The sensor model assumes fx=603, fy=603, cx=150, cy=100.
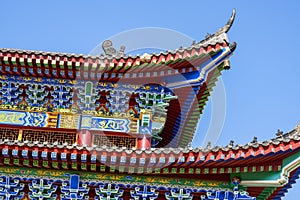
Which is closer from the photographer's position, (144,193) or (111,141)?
(144,193)

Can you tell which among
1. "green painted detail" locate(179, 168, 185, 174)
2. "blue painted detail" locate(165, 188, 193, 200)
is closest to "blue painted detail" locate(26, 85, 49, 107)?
"blue painted detail" locate(165, 188, 193, 200)

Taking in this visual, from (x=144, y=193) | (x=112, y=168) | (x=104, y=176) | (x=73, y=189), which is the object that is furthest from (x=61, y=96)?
(x=144, y=193)

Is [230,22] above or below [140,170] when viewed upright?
above

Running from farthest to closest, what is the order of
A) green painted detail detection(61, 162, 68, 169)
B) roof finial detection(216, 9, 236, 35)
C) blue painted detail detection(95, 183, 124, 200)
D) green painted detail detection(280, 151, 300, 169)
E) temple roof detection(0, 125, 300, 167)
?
roof finial detection(216, 9, 236, 35) < blue painted detail detection(95, 183, 124, 200) < green painted detail detection(61, 162, 68, 169) < green painted detail detection(280, 151, 300, 169) < temple roof detection(0, 125, 300, 167)

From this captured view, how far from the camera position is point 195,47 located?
16.1 metres

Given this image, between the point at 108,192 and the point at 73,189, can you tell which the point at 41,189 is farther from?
the point at 108,192

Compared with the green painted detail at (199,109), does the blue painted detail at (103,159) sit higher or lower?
lower

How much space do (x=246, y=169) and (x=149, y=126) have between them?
3941mm

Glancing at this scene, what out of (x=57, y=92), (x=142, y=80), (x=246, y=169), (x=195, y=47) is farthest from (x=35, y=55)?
(x=246, y=169)

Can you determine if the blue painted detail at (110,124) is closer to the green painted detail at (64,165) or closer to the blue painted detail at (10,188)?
the green painted detail at (64,165)

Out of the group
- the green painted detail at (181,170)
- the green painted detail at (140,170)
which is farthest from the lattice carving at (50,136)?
the green painted detail at (181,170)

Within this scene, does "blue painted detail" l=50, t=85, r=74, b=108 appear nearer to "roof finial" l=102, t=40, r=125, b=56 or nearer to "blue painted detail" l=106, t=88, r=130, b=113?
"blue painted detail" l=106, t=88, r=130, b=113

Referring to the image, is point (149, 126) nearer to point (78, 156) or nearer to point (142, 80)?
point (142, 80)

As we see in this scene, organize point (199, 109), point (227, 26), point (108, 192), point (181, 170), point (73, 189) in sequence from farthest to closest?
1. point (199, 109)
2. point (227, 26)
3. point (108, 192)
4. point (73, 189)
5. point (181, 170)
